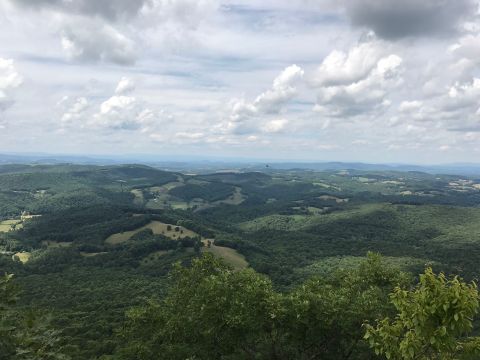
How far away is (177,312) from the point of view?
5516 cm

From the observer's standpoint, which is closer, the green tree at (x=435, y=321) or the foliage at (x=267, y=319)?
the green tree at (x=435, y=321)

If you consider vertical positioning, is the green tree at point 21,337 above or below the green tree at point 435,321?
below

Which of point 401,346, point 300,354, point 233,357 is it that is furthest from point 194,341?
point 401,346

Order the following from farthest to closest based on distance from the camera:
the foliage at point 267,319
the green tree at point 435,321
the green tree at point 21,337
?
1. the foliage at point 267,319
2. the green tree at point 21,337
3. the green tree at point 435,321

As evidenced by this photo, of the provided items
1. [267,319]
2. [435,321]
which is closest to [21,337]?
[267,319]

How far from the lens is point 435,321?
17.6 metres

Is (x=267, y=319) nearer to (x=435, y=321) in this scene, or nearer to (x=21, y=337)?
(x=21, y=337)

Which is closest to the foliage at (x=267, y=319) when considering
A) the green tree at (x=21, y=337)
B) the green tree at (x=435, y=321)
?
the green tree at (x=21, y=337)

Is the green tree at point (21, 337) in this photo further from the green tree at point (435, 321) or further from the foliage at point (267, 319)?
the green tree at point (435, 321)

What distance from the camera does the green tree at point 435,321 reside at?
55.2 feet

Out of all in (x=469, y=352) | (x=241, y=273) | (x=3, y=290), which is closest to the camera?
(x=469, y=352)

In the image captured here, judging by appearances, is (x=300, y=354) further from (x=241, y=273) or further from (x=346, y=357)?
(x=241, y=273)

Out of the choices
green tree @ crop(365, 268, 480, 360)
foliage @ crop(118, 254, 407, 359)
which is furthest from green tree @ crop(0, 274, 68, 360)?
green tree @ crop(365, 268, 480, 360)

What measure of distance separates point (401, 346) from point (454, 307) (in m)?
2.94
